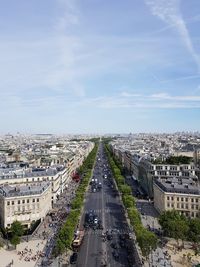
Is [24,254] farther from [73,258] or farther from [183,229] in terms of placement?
[183,229]

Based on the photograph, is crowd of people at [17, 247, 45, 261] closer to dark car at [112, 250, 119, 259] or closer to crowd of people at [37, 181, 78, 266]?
crowd of people at [37, 181, 78, 266]

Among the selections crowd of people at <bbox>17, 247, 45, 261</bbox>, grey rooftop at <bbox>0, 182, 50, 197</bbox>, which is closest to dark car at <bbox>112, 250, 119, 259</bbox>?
crowd of people at <bbox>17, 247, 45, 261</bbox>

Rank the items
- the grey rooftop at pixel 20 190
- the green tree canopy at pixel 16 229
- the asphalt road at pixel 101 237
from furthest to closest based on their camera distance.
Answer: the grey rooftop at pixel 20 190, the green tree canopy at pixel 16 229, the asphalt road at pixel 101 237

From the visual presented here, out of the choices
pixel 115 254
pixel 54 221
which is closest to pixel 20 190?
pixel 54 221

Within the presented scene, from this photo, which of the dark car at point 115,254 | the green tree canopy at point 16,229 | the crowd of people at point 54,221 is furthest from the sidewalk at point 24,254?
the dark car at point 115,254

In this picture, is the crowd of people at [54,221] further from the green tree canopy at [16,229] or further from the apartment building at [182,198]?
the apartment building at [182,198]

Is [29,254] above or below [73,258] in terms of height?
below
